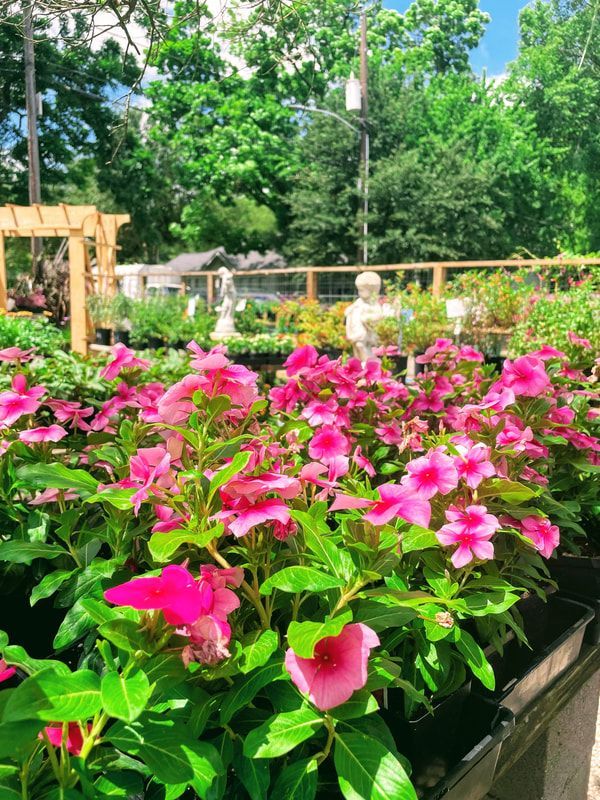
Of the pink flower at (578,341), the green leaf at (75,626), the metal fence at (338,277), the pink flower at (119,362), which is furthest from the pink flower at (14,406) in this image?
the metal fence at (338,277)

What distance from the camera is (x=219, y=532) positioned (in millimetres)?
746

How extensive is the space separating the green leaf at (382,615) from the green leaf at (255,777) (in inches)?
7.3

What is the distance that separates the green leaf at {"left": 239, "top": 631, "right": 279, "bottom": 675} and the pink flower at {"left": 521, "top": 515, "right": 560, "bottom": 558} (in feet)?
1.76

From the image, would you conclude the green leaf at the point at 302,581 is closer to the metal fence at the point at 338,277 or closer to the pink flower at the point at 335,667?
the pink flower at the point at 335,667

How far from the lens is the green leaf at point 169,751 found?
60cm

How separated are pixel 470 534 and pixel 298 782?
1.34ft

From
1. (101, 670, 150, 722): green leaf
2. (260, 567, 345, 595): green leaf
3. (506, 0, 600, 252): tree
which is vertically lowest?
(101, 670, 150, 722): green leaf

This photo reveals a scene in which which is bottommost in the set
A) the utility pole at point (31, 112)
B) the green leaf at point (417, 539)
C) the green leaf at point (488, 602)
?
the green leaf at point (488, 602)

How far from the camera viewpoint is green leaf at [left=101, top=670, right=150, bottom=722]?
1.80 ft

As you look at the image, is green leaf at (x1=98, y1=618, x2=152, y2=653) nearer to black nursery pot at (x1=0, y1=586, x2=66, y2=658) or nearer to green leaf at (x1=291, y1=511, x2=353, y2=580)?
green leaf at (x1=291, y1=511, x2=353, y2=580)

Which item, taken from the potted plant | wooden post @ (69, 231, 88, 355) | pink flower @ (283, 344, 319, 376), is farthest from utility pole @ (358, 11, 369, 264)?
pink flower @ (283, 344, 319, 376)

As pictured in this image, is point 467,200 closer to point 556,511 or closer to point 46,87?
point 46,87

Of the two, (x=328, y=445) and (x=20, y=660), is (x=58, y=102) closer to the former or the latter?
(x=328, y=445)

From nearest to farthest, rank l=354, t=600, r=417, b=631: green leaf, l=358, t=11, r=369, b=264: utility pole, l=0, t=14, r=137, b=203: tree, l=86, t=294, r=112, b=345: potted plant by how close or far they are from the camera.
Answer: l=354, t=600, r=417, b=631: green leaf, l=0, t=14, r=137, b=203: tree, l=86, t=294, r=112, b=345: potted plant, l=358, t=11, r=369, b=264: utility pole
